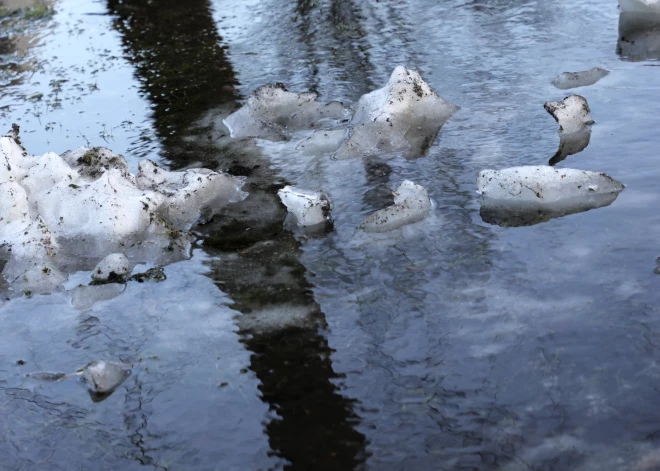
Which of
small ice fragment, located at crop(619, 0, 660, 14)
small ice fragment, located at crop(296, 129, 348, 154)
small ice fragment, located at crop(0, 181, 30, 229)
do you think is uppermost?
small ice fragment, located at crop(619, 0, 660, 14)

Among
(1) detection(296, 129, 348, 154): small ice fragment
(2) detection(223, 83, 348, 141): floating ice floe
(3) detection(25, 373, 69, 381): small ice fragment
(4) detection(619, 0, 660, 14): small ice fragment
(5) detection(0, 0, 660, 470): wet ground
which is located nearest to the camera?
(5) detection(0, 0, 660, 470): wet ground

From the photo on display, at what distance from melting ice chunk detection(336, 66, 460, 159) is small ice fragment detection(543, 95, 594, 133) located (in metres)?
1.02

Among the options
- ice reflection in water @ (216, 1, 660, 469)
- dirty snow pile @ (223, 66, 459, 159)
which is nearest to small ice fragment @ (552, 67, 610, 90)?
ice reflection in water @ (216, 1, 660, 469)

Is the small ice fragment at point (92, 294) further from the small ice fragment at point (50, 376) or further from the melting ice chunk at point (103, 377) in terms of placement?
the melting ice chunk at point (103, 377)

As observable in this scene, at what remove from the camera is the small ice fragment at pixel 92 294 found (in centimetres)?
496

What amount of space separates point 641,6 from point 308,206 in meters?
5.18

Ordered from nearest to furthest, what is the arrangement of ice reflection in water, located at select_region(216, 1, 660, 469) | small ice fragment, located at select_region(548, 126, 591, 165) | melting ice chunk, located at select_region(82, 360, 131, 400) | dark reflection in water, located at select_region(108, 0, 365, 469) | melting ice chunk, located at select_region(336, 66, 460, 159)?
ice reflection in water, located at select_region(216, 1, 660, 469) < dark reflection in water, located at select_region(108, 0, 365, 469) < melting ice chunk, located at select_region(82, 360, 131, 400) < small ice fragment, located at select_region(548, 126, 591, 165) < melting ice chunk, located at select_region(336, 66, 460, 159)

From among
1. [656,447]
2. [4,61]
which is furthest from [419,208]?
[4,61]

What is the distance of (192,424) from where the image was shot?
380 centimetres

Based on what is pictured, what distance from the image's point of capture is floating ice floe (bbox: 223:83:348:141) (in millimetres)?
7227

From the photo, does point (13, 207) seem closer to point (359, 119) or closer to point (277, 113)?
point (277, 113)

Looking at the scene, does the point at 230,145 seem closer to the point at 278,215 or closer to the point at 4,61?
the point at 278,215

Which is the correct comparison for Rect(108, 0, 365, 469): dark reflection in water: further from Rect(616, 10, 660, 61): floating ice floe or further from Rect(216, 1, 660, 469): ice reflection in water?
Rect(616, 10, 660, 61): floating ice floe

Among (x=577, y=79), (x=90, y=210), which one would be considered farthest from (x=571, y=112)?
(x=90, y=210)
